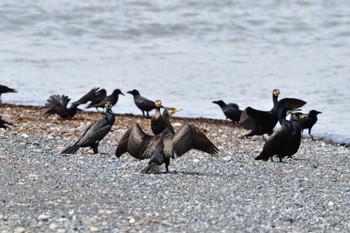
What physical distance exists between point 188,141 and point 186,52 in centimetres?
1740

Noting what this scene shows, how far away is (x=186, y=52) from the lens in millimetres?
28984

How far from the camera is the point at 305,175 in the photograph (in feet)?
40.3

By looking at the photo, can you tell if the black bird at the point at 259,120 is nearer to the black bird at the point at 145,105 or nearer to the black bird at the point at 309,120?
the black bird at the point at 309,120

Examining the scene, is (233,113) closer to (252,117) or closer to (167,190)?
(252,117)

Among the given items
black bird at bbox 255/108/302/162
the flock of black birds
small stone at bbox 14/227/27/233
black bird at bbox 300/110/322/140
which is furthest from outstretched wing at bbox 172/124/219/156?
black bird at bbox 300/110/322/140

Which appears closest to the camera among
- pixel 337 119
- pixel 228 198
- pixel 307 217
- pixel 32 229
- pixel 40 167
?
pixel 32 229

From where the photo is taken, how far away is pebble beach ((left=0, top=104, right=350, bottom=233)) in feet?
29.8

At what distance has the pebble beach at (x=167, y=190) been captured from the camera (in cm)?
909

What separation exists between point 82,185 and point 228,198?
1588mm

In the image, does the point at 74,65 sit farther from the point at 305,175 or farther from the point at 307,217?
the point at 307,217

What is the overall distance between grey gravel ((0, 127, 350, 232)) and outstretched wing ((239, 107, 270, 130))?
132 centimetres

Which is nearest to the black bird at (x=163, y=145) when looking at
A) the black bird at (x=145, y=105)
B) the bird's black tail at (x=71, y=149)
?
the bird's black tail at (x=71, y=149)

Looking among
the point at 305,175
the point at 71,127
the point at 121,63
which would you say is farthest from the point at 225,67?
the point at 305,175

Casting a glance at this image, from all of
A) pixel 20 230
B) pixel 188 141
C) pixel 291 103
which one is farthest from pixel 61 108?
pixel 20 230
